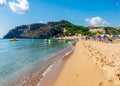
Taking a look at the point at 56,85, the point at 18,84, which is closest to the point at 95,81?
the point at 56,85

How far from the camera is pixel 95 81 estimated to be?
11.4 m

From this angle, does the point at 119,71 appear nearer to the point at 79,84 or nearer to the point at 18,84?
the point at 79,84

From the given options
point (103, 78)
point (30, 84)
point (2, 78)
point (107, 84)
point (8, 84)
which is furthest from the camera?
point (2, 78)

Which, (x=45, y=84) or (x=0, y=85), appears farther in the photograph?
(x=0, y=85)

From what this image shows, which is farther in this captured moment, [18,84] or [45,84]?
[18,84]

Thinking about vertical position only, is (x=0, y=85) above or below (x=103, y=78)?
below

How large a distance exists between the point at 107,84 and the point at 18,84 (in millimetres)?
6000

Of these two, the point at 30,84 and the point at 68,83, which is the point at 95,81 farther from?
the point at 30,84

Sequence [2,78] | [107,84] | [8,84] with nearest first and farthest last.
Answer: [107,84], [8,84], [2,78]

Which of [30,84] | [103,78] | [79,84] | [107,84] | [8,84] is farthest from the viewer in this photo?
[8,84]

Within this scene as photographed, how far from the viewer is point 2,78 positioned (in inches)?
637

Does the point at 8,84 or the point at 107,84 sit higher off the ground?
the point at 107,84

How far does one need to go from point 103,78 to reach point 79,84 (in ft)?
5.42

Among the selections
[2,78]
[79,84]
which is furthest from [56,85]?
[2,78]
